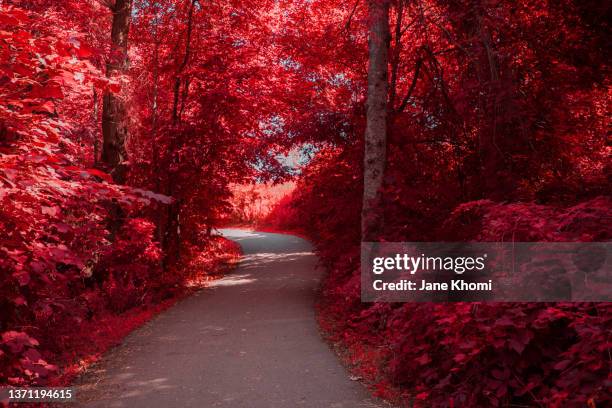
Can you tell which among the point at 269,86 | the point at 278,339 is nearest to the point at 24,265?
the point at 278,339

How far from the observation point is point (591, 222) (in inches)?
201

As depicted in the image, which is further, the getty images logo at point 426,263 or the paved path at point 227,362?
the getty images logo at point 426,263

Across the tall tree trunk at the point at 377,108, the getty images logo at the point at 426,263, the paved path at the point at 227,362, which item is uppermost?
the tall tree trunk at the point at 377,108

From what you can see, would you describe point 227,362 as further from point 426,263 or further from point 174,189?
point 174,189

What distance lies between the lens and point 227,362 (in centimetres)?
714
